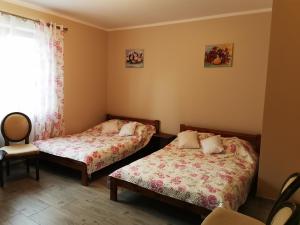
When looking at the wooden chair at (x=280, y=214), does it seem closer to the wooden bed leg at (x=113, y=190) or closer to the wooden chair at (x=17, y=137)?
the wooden bed leg at (x=113, y=190)

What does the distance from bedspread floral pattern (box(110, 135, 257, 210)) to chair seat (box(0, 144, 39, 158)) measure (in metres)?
1.27

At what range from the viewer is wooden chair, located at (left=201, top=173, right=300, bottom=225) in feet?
4.02

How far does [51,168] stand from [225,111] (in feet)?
9.66

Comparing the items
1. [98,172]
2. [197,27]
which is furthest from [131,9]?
[98,172]

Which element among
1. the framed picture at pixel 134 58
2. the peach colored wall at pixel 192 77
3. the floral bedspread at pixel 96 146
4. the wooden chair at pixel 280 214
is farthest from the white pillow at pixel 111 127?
the wooden chair at pixel 280 214

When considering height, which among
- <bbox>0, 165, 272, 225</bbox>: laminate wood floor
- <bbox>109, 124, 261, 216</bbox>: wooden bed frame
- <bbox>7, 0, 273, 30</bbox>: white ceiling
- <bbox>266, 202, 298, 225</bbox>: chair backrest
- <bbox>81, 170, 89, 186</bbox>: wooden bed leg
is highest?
<bbox>7, 0, 273, 30</bbox>: white ceiling

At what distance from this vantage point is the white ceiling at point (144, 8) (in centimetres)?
330

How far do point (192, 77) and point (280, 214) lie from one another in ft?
10.0

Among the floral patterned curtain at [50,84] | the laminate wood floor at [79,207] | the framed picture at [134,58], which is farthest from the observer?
the framed picture at [134,58]

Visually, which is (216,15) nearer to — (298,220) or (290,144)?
(290,144)

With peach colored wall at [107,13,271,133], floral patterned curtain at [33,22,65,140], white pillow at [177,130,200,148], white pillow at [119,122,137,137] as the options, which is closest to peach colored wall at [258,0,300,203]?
peach colored wall at [107,13,271,133]

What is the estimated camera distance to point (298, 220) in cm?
117

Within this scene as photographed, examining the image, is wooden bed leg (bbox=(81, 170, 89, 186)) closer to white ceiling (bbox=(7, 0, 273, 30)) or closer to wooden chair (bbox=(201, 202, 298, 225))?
wooden chair (bbox=(201, 202, 298, 225))

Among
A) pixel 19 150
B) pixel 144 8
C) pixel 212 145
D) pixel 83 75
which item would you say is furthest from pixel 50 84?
pixel 212 145
